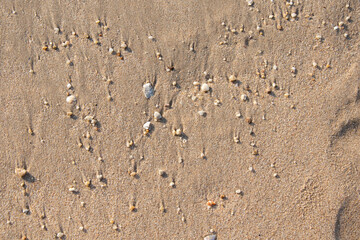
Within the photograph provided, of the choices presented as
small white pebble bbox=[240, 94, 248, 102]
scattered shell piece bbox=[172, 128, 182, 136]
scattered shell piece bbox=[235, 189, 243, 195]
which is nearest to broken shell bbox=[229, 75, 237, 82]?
small white pebble bbox=[240, 94, 248, 102]

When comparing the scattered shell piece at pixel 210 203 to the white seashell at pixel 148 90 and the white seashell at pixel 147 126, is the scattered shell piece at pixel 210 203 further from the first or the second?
the white seashell at pixel 148 90

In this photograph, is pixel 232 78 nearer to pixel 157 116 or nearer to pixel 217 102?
pixel 217 102

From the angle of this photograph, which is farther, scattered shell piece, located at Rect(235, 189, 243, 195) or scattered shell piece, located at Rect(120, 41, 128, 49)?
scattered shell piece, located at Rect(120, 41, 128, 49)

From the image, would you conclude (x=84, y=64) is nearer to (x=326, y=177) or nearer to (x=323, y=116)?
(x=323, y=116)

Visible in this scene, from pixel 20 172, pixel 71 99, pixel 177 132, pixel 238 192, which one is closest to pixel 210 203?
pixel 238 192

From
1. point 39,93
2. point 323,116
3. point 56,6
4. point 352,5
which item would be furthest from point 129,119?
point 352,5

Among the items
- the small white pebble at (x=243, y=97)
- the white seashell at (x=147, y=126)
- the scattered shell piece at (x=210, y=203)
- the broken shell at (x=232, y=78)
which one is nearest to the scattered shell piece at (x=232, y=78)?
the broken shell at (x=232, y=78)

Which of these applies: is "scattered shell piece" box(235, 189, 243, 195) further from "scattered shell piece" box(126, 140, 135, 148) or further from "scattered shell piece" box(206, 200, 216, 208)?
"scattered shell piece" box(126, 140, 135, 148)
